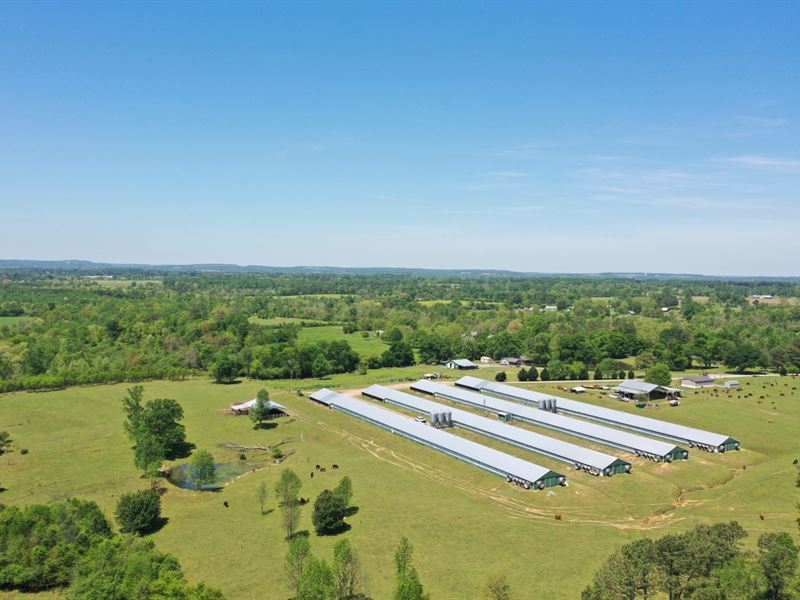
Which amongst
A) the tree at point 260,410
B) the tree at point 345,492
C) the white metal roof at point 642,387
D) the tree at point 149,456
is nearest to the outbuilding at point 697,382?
the white metal roof at point 642,387

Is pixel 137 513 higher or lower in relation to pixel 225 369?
lower

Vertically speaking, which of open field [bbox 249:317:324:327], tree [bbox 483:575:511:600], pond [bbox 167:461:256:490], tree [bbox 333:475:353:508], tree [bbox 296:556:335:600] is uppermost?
tree [bbox 296:556:335:600]

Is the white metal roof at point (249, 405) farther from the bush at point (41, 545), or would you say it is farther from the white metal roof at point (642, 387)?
the white metal roof at point (642, 387)

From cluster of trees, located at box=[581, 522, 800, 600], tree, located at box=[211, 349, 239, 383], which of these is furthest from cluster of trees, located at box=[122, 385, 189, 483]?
cluster of trees, located at box=[581, 522, 800, 600]

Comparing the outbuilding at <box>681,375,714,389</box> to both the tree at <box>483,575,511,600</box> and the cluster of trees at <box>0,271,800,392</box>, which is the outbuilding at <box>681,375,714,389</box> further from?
the tree at <box>483,575,511,600</box>

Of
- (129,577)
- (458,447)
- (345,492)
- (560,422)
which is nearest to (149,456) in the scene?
(345,492)

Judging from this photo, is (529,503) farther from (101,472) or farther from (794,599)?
(101,472)

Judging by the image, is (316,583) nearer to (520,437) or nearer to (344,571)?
(344,571)
